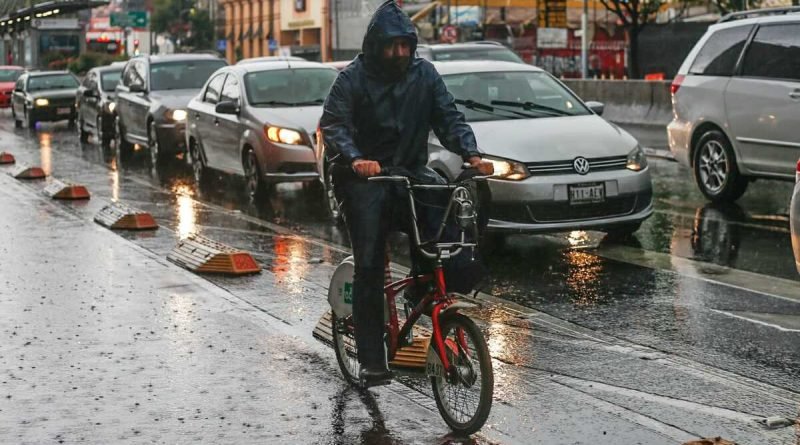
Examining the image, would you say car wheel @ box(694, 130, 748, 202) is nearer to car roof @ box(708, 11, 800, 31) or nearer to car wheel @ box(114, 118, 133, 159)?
car roof @ box(708, 11, 800, 31)

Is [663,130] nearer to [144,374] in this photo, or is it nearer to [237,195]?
[237,195]

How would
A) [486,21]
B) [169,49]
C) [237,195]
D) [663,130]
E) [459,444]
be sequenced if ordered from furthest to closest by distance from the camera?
[169,49] < [486,21] < [663,130] < [237,195] < [459,444]

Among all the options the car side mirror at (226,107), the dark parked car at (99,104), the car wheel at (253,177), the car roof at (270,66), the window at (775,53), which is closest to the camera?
the window at (775,53)

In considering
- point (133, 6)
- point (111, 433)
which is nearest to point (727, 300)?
point (111, 433)

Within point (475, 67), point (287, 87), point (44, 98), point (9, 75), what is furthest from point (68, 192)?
point (9, 75)

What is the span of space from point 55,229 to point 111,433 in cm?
775

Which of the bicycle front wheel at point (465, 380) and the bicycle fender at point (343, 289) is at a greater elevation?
the bicycle fender at point (343, 289)

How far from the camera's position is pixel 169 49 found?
10819cm

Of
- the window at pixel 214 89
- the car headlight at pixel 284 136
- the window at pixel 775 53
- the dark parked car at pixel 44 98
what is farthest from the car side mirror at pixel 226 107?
the dark parked car at pixel 44 98

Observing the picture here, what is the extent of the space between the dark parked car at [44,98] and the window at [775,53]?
77.8 feet

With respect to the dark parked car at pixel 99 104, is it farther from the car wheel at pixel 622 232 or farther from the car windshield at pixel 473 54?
the car wheel at pixel 622 232

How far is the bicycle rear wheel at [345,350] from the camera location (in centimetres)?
689

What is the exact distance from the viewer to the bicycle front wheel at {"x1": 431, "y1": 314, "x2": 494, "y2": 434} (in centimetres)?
572

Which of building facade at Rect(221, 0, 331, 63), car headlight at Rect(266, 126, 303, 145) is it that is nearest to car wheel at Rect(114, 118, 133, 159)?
car headlight at Rect(266, 126, 303, 145)
